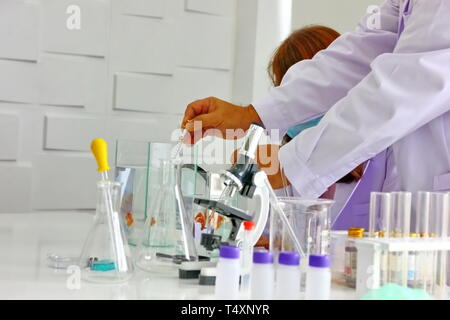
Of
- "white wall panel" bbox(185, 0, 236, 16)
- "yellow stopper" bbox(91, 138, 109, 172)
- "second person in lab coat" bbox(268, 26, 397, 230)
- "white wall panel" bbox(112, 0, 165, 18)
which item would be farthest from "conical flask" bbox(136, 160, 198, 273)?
"white wall panel" bbox(185, 0, 236, 16)

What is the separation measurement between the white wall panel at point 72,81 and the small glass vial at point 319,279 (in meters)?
2.07

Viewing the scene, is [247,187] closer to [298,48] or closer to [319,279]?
[319,279]

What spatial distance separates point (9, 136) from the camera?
8.49 ft

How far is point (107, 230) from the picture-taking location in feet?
3.12

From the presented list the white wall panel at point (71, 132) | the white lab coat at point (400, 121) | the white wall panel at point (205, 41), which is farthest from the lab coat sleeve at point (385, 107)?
the white wall panel at point (205, 41)

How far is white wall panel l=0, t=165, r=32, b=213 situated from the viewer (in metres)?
2.60

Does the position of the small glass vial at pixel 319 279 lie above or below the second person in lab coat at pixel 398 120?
below

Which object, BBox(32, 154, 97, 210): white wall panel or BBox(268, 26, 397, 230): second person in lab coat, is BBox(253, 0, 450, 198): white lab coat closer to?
BBox(268, 26, 397, 230): second person in lab coat

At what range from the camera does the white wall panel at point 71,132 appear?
8.70 feet

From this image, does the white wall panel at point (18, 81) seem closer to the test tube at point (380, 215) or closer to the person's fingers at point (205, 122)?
the person's fingers at point (205, 122)

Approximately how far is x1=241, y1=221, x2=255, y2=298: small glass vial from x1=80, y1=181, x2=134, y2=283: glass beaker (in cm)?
16

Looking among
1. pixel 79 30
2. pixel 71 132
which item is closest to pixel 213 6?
pixel 79 30

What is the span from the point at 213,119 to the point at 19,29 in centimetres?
152
